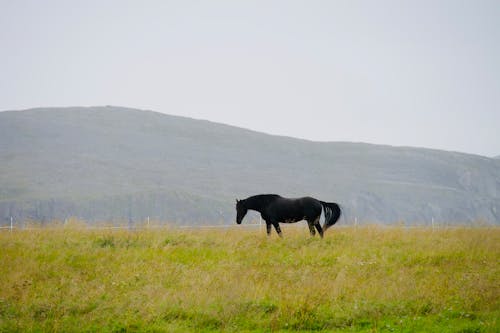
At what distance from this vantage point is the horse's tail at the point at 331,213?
22.3m

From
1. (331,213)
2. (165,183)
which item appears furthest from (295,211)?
(165,183)

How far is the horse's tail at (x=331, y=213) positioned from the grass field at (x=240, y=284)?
2.08 m

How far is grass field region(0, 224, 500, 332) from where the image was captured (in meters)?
10.7

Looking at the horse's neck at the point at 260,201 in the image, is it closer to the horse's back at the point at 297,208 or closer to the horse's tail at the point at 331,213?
the horse's back at the point at 297,208

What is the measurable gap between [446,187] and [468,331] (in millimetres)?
194332

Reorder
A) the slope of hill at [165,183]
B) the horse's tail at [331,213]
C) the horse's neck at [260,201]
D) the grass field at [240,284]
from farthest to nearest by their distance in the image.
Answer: the slope of hill at [165,183] → the horse's neck at [260,201] → the horse's tail at [331,213] → the grass field at [240,284]

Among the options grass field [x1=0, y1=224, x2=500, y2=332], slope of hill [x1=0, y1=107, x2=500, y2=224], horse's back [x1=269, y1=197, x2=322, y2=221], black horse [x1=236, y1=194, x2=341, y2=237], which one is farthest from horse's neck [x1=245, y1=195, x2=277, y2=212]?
slope of hill [x1=0, y1=107, x2=500, y2=224]

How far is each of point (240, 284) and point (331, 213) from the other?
10518 mm

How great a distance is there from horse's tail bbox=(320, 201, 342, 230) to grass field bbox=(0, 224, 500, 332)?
2.08m

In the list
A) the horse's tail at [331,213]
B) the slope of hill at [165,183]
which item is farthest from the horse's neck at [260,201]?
the slope of hill at [165,183]

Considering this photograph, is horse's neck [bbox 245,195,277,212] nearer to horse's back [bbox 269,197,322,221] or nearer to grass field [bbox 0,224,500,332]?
horse's back [bbox 269,197,322,221]

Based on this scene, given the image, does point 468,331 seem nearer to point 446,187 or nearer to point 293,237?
point 293,237

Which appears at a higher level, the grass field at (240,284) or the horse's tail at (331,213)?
the horse's tail at (331,213)

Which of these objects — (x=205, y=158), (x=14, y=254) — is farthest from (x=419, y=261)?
(x=205, y=158)
